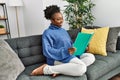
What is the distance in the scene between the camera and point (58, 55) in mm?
1719

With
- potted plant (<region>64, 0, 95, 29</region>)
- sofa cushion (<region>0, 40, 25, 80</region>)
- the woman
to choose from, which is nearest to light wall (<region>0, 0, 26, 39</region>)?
potted plant (<region>64, 0, 95, 29</region>)

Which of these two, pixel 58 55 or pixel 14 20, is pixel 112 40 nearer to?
pixel 58 55

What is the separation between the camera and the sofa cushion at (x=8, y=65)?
145 cm

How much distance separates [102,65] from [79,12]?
123 centimetres

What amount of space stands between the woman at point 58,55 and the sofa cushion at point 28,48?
0.23 m

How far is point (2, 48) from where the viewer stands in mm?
1608

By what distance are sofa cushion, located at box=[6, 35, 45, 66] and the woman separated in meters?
0.23

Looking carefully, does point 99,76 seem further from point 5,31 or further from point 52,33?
point 5,31

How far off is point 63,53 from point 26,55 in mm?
479

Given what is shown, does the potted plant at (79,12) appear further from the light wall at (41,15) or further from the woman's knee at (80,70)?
the woman's knee at (80,70)

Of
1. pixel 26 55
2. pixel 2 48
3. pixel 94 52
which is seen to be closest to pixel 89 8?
pixel 94 52

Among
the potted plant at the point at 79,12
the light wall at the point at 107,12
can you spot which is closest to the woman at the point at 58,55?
the potted plant at the point at 79,12

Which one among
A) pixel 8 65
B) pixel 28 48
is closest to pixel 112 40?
pixel 28 48

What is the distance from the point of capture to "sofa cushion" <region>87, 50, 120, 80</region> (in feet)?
5.63
